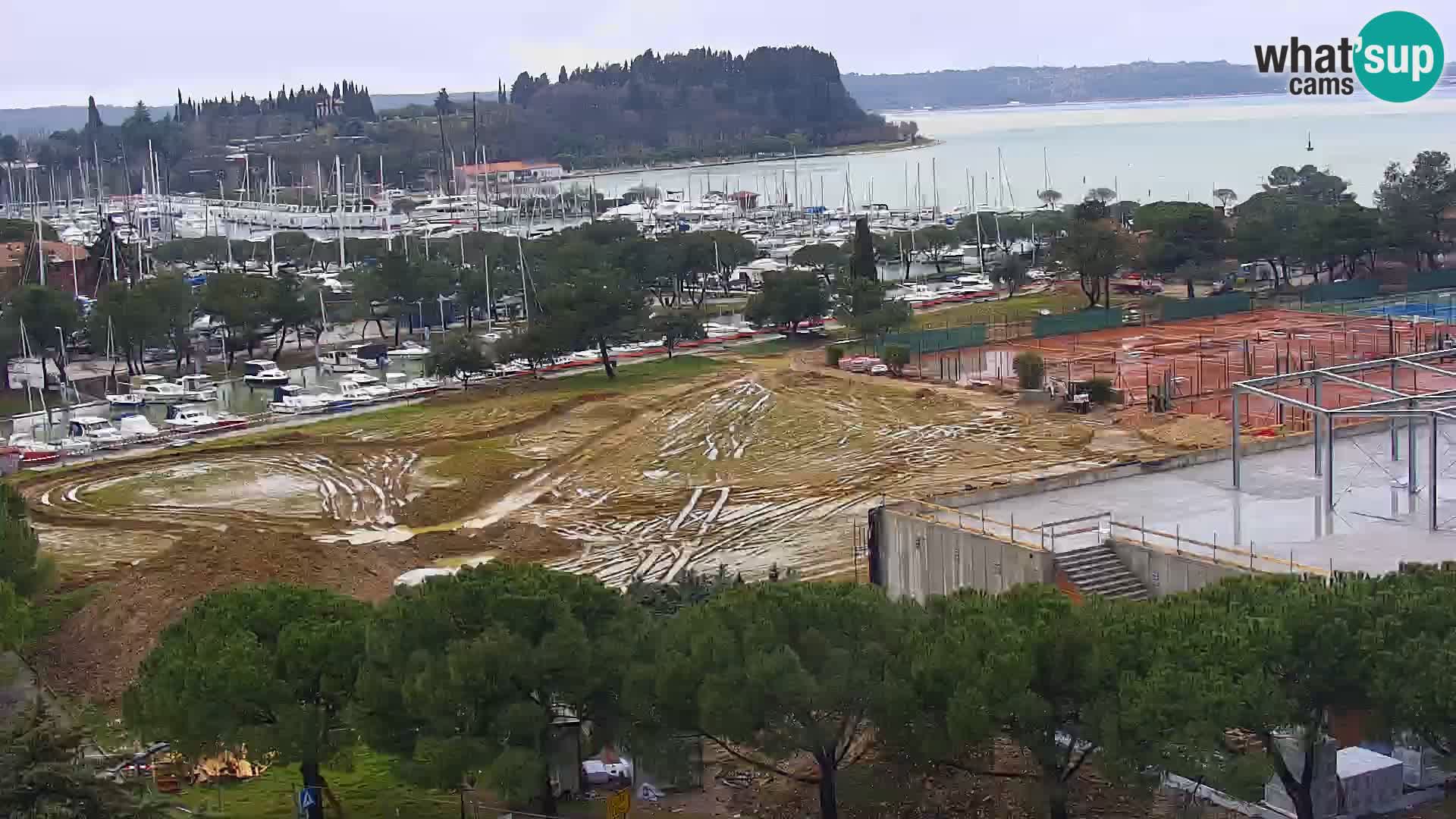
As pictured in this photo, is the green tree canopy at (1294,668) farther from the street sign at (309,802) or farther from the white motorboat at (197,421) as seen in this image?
the white motorboat at (197,421)

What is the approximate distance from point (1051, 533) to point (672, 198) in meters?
108

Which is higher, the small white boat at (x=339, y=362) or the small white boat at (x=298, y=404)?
the small white boat at (x=339, y=362)

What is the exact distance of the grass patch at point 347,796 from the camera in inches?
663

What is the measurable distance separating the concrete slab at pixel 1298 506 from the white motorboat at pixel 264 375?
1250 inches

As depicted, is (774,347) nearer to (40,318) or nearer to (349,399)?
(349,399)

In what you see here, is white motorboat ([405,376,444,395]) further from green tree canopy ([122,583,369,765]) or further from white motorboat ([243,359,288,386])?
green tree canopy ([122,583,369,765])

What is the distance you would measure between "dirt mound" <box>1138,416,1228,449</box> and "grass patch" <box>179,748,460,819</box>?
19.9 m

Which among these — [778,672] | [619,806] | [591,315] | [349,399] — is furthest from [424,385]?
[778,672]

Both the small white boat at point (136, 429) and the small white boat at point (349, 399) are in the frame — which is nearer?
the small white boat at point (136, 429)

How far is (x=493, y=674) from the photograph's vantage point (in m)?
15.4

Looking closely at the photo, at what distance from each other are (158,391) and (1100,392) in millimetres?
24958

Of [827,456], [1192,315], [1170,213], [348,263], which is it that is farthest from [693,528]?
[348,263]

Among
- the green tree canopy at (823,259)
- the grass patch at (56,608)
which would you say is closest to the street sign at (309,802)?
the grass patch at (56,608)

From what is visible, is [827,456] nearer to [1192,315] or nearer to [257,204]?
[1192,315]
